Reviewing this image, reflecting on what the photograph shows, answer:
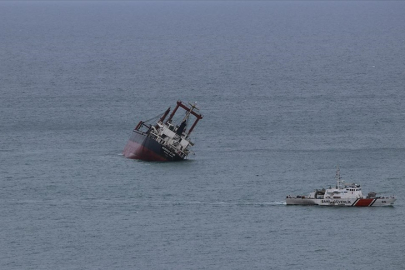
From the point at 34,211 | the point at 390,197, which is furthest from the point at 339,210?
the point at 34,211

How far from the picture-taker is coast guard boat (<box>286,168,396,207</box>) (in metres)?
180

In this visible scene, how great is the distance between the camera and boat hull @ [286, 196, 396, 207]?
180250mm

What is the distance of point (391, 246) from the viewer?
163m

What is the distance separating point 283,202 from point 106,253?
32.0 meters

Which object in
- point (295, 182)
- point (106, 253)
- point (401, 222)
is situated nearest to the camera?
point (106, 253)

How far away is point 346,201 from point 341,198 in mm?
779

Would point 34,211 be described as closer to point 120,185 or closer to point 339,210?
point 120,185

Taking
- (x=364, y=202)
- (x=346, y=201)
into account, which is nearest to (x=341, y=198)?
(x=346, y=201)

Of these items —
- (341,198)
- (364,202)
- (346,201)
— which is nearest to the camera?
(364,202)

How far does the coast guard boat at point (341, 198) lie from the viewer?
592 feet

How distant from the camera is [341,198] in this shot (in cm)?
18138

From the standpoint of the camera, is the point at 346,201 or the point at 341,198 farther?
the point at 341,198

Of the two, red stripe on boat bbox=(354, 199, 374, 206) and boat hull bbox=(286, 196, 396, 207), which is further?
red stripe on boat bbox=(354, 199, 374, 206)

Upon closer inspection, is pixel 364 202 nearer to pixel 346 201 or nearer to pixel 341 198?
pixel 346 201
